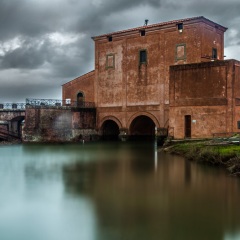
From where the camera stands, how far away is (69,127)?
34812mm

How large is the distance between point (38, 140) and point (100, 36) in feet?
40.3

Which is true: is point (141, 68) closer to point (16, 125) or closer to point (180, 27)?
point (180, 27)

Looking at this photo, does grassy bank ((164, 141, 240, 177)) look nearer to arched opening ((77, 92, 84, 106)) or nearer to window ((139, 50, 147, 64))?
window ((139, 50, 147, 64))

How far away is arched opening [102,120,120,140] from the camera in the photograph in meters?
37.3

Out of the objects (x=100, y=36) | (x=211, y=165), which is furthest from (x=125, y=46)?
(x=211, y=165)

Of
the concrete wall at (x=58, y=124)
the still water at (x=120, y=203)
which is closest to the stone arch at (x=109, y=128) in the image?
the concrete wall at (x=58, y=124)

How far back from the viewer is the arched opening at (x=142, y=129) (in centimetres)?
3512

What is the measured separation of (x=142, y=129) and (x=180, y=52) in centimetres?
908

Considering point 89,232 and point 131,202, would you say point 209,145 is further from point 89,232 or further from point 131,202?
point 89,232

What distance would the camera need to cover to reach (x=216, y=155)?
16.3 m

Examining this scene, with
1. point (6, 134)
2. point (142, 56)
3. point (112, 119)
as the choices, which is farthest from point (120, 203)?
point (6, 134)

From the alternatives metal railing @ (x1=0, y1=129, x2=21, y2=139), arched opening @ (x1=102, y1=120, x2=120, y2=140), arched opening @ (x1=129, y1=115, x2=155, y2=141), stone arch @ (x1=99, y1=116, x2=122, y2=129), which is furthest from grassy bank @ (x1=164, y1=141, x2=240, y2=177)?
metal railing @ (x1=0, y1=129, x2=21, y2=139)

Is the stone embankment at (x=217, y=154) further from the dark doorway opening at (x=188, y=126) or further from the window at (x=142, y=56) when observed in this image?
the window at (x=142, y=56)

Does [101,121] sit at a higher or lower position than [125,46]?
lower
